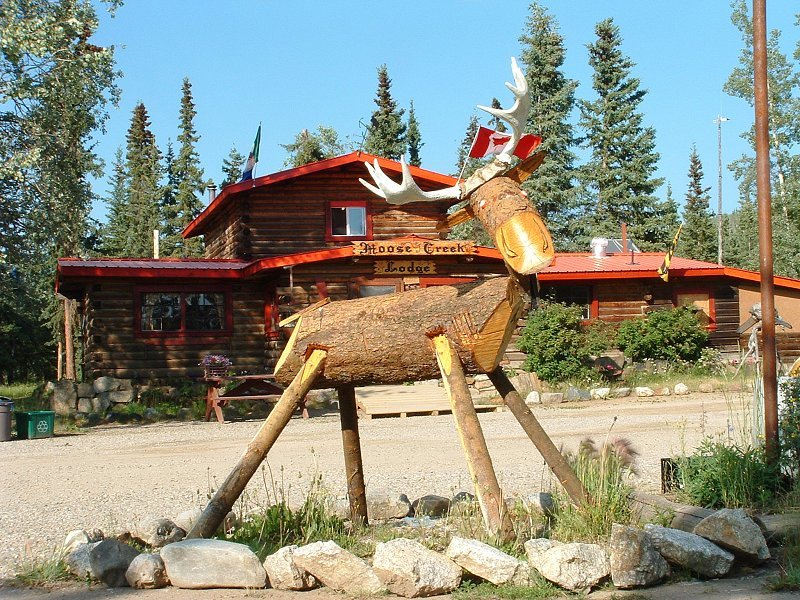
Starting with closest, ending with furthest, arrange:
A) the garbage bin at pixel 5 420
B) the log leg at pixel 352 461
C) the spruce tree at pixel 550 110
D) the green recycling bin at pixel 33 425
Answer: the log leg at pixel 352 461 → the garbage bin at pixel 5 420 → the green recycling bin at pixel 33 425 → the spruce tree at pixel 550 110

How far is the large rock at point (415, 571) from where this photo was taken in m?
5.45

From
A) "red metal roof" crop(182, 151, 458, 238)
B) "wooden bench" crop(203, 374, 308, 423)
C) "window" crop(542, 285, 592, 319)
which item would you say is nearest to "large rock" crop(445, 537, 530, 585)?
"wooden bench" crop(203, 374, 308, 423)

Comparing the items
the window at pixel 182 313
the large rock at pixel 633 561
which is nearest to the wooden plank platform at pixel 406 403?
the window at pixel 182 313

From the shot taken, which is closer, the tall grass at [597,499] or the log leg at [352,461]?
the tall grass at [597,499]

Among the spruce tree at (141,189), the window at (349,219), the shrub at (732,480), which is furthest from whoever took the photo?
the spruce tree at (141,189)

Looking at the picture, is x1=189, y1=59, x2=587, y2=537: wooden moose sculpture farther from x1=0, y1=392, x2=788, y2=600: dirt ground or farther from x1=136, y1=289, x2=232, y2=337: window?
x1=136, y1=289, x2=232, y2=337: window

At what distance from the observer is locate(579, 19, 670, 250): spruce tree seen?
4097 cm

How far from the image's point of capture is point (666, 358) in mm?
23719

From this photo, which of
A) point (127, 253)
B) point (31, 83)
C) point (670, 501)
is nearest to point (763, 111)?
point (670, 501)

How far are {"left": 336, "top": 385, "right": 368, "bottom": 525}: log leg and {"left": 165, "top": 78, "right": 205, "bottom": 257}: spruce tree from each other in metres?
40.2

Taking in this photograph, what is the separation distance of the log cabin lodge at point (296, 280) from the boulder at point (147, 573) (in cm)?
1334

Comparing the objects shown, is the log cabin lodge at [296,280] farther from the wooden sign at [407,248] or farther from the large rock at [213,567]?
the large rock at [213,567]

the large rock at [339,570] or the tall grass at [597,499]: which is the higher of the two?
the tall grass at [597,499]

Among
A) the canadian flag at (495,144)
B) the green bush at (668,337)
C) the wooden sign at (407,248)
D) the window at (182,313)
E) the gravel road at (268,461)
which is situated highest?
the wooden sign at (407,248)
